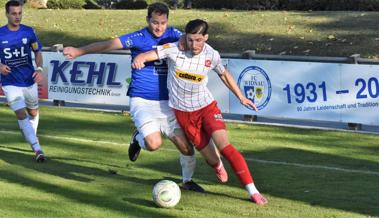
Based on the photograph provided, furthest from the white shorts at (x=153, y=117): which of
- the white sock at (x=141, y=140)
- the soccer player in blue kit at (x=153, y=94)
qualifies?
the white sock at (x=141, y=140)

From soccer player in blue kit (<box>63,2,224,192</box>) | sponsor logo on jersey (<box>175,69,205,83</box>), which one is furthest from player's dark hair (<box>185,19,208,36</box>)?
soccer player in blue kit (<box>63,2,224,192</box>)

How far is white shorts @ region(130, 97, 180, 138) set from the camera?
354 inches

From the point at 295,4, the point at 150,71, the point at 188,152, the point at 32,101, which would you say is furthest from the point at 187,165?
the point at 295,4

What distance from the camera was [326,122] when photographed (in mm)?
14820

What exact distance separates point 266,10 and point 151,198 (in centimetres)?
2252

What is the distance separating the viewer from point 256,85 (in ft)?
50.5

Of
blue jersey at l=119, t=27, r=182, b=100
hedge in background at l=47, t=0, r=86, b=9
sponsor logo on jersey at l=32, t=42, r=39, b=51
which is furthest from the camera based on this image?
hedge in background at l=47, t=0, r=86, b=9

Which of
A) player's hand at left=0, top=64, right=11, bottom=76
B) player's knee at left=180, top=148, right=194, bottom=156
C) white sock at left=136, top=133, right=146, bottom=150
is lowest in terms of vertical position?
player's knee at left=180, top=148, right=194, bottom=156

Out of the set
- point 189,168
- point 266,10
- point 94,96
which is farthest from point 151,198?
point 266,10

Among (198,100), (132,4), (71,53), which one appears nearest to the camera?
(71,53)

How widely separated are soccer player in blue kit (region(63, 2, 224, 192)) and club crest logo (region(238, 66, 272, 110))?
6.28 meters

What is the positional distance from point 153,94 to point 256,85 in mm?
6459

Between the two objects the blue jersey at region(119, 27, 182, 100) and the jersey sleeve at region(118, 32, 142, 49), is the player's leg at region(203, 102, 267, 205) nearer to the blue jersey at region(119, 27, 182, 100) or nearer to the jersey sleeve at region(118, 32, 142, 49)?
the blue jersey at region(119, 27, 182, 100)

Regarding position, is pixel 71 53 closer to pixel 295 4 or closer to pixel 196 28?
pixel 196 28
